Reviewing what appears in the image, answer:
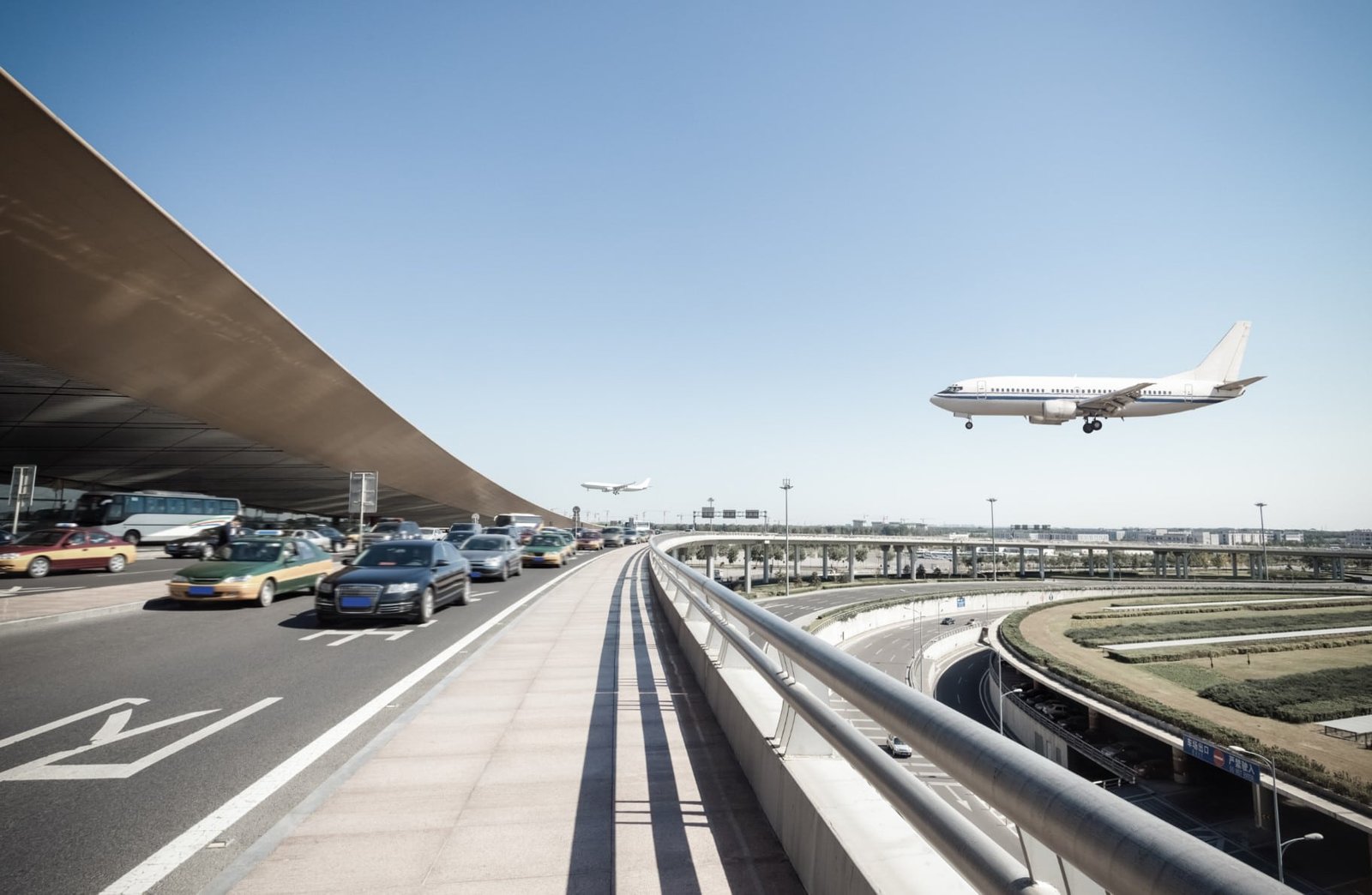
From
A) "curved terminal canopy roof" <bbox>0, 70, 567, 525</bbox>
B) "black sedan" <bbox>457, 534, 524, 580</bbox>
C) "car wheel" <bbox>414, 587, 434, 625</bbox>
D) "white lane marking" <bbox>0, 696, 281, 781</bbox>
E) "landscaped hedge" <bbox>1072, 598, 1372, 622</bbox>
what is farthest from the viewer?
"landscaped hedge" <bbox>1072, 598, 1372, 622</bbox>

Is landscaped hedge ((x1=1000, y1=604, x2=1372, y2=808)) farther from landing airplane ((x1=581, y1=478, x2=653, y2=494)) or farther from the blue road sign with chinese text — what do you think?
landing airplane ((x1=581, y1=478, x2=653, y2=494))

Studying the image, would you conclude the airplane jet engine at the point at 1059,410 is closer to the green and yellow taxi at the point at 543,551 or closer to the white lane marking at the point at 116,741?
the green and yellow taxi at the point at 543,551

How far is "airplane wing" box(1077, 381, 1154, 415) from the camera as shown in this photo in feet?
140

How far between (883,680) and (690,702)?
4375mm

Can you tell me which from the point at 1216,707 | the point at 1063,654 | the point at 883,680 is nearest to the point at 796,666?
the point at 883,680

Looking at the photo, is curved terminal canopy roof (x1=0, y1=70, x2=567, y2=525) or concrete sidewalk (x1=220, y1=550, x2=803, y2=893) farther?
curved terminal canopy roof (x1=0, y1=70, x2=567, y2=525)

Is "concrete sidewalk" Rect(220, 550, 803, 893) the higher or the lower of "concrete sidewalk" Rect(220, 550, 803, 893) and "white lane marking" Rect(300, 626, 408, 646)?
the higher

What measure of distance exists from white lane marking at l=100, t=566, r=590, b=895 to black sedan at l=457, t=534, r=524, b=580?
1568 cm

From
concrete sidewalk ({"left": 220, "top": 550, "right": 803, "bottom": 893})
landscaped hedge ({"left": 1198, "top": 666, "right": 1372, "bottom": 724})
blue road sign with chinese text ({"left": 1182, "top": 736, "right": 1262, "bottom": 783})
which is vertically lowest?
blue road sign with chinese text ({"left": 1182, "top": 736, "right": 1262, "bottom": 783})

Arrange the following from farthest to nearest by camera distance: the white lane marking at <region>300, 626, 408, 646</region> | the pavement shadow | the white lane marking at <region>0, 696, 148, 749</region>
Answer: the white lane marking at <region>300, 626, 408, 646</region> < the white lane marking at <region>0, 696, 148, 749</region> < the pavement shadow

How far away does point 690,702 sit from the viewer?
22.0 ft

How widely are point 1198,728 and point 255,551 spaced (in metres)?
30.7

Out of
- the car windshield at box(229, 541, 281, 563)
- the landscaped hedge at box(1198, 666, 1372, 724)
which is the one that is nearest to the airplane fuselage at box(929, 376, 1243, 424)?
the landscaped hedge at box(1198, 666, 1372, 724)

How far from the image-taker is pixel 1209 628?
1658 inches
